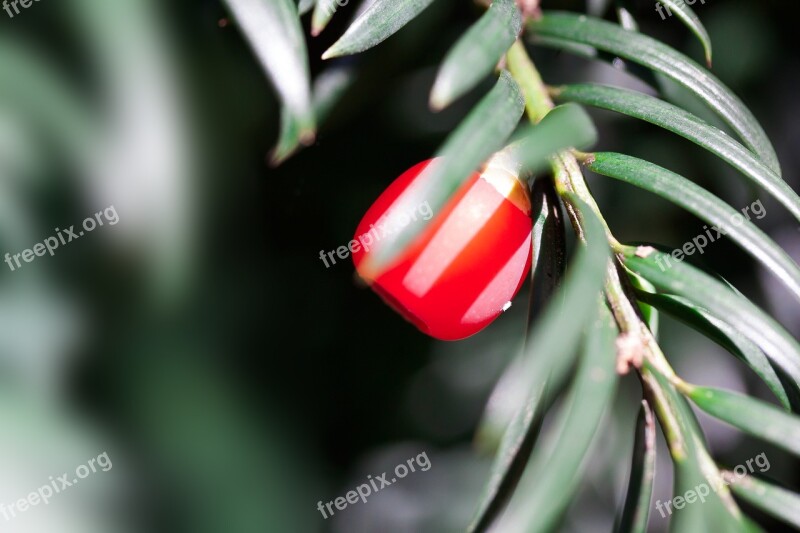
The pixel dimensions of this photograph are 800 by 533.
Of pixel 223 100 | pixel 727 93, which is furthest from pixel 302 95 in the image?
pixel 223 100

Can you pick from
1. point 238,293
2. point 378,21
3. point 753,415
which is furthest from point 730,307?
point 238,293

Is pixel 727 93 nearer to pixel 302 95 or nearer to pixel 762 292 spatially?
pixel 302 95

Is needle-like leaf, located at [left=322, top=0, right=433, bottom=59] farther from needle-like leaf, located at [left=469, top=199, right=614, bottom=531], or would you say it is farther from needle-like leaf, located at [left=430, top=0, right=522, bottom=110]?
needle-like leaf, located at [left=469, top=199, right=614, bottom=531]

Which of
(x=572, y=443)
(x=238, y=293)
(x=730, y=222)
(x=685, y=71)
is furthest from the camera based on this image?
(x=238, y=293)

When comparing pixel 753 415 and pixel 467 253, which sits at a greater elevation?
pixel 467 253

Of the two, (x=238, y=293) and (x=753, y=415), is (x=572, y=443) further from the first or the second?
(x=238, y=293)
